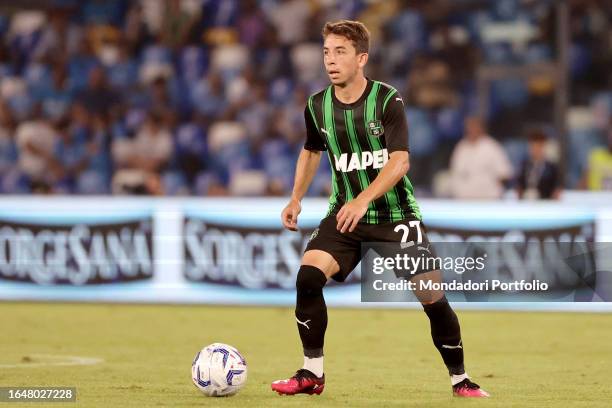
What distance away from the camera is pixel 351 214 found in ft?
20.5

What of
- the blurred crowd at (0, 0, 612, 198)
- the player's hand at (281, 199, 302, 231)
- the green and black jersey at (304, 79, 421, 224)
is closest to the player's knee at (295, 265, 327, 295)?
the player's hand at (281, 199, 302, 231)

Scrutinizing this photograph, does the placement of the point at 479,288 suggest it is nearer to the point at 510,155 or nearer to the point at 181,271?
A: the point at 181,271

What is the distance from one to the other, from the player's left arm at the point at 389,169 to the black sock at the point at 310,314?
43 cm

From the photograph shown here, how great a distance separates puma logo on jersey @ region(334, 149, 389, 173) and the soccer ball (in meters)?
1.18

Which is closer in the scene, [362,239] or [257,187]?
[362,239]

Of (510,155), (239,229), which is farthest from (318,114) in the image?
(510,155)

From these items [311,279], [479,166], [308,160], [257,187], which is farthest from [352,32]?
[257,187]

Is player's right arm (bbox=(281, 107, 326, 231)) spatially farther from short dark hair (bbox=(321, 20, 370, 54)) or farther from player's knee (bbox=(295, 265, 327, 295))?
short dark hair (bbox=(321, 20, 370, 54))

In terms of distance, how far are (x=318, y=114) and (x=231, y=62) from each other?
35.2ft

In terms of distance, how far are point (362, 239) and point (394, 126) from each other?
65 cm

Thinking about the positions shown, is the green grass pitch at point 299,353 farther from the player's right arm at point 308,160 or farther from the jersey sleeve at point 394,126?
the jersey sleeve at point 394,126

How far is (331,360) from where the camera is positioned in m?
8.84

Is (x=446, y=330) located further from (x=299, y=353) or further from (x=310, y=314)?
(x=299, y=353)

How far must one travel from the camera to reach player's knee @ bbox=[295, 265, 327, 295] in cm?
661
